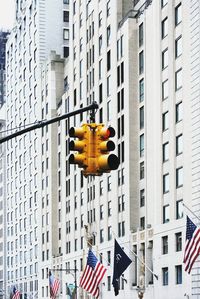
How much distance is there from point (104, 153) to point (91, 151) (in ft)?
0.88

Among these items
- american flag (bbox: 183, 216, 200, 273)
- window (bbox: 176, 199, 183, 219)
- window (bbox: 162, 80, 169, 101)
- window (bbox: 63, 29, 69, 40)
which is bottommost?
american flag (bbox: 183, 216, 200, 273)

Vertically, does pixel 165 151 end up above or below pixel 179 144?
above

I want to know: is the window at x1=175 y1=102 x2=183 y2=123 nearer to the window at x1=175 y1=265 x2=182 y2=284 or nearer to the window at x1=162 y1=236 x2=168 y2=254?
the window at x1=162 y1=236 x2=168 y2=254

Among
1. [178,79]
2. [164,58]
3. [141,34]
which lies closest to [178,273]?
[178,79]

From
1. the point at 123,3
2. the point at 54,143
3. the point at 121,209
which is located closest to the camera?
the point at 121,209

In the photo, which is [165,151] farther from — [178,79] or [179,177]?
[178,79]

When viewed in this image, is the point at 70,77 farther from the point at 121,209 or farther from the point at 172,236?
the point at 172,236

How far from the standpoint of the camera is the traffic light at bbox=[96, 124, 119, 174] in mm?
15586

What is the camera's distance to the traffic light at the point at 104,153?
15586 mm

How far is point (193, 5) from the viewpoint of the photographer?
190 ft

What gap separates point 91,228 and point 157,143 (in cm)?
2052

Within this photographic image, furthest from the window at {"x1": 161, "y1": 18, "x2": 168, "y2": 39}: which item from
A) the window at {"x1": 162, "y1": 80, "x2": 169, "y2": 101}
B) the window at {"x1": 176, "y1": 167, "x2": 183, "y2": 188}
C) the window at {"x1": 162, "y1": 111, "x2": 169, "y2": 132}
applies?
the window at {"x1": 176, "y1": 167, "x2": 183, "y2": 188}

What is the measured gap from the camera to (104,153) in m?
15.9

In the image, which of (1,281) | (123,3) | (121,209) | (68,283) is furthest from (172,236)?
(1,281)
